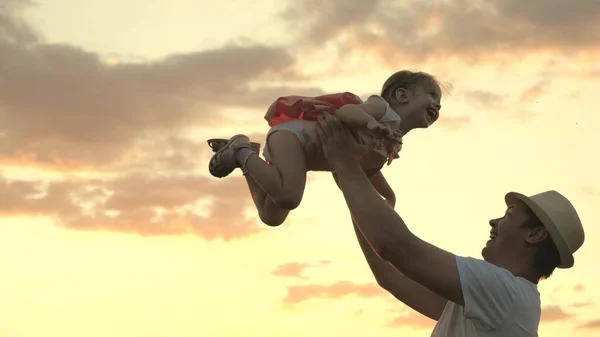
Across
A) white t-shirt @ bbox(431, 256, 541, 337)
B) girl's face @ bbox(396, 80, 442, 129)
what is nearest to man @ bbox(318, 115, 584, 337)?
white t-shirt @ bbox(431, 256, 541, 337)

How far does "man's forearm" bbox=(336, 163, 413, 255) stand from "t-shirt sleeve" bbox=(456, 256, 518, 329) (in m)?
0.45

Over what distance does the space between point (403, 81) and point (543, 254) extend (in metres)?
1.87

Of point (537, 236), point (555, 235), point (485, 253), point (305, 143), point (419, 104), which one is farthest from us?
point (419, 104)

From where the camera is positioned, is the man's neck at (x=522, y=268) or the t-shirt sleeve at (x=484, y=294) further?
the man's neck at (x=522, y=268)

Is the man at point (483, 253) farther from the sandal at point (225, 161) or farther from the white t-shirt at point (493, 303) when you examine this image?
the sandal at point (225, 161)

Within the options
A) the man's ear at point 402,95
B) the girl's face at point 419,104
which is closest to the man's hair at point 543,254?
the girl's face at point 419,104

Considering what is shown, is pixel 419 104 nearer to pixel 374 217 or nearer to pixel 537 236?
pixel 537 236

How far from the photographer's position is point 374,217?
538 cm

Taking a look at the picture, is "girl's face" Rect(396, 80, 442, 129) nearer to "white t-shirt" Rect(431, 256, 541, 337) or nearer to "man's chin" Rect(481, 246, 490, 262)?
"man's chin" Rect(481, 246, 490, 262)

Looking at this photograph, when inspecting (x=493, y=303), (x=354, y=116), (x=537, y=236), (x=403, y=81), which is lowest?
(x=493, y=303)

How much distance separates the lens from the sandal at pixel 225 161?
641 centimetres

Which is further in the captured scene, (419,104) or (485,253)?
(419,104)

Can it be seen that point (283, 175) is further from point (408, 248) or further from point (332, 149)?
point (408, 248)

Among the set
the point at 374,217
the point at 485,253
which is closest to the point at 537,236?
the point at 485,253
